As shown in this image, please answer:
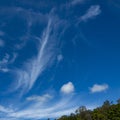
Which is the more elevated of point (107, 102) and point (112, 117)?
point (107, 102)

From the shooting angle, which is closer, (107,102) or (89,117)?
(89,117)

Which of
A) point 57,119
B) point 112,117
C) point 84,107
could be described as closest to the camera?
point 112,117

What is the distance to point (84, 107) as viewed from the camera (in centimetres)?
14625

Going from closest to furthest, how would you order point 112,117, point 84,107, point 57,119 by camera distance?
point 112,117, point 84,107, point 57,119

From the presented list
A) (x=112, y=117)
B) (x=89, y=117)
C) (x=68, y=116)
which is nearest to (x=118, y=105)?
(x=112, y=117)

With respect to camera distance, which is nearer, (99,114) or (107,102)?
(99,114)

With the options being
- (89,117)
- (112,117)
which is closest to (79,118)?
(89,117)

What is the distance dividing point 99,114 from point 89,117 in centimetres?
538

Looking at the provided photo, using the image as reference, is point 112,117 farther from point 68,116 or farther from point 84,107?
point 68,116

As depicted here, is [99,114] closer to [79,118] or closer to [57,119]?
[79,118]

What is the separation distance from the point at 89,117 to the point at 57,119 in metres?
25.1

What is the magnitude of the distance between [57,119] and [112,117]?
35.4m

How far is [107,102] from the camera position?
490 feet

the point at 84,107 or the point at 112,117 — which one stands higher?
the point at 84,107
